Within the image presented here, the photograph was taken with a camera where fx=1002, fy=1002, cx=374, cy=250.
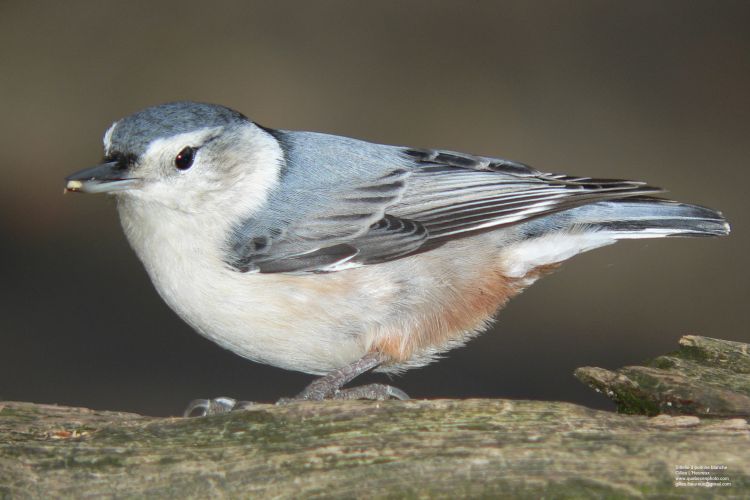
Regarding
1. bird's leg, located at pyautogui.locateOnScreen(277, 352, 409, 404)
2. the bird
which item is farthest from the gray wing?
bird's leg, located at pyautogui.locateOnScreen(277, 352, 409, 404)

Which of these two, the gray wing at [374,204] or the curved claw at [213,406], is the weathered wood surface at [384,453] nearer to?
the curved claw at [213,406]

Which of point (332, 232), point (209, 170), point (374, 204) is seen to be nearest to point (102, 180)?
point (209, 170)

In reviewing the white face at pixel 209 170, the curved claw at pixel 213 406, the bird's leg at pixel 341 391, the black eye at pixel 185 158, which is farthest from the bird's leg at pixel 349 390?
the black eye at pixel 185 158

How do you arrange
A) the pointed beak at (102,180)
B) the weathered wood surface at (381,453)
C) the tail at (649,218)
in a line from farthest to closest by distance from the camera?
the tail at (649,218) < the pointed beak at (102,180) < the weathered wood surface at (381,453)

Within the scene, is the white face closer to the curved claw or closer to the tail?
the curved claw

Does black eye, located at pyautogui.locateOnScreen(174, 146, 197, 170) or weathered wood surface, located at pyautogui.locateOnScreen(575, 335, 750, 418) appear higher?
black eye, located at pyautogui.locateOnScreen(174, 146, 197, 170)

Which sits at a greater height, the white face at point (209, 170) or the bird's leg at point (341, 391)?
the white face at point (209, 170)

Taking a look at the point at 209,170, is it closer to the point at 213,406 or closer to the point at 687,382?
the point at 213,406
